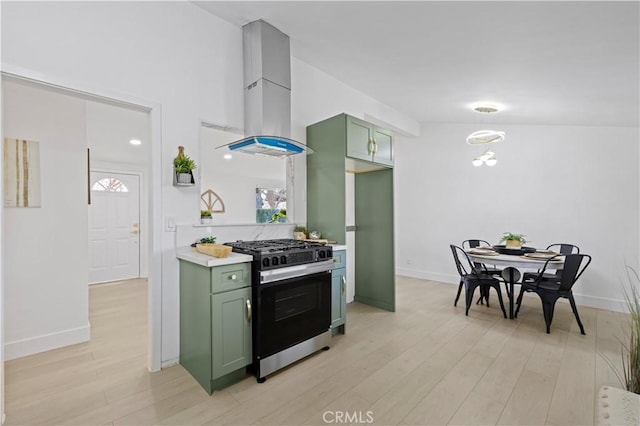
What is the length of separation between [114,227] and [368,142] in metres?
5.09

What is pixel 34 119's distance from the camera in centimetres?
287

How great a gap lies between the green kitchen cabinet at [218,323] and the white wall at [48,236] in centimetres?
150

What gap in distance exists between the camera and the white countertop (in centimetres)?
215

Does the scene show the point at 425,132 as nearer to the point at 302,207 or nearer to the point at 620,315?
the point at 302,207

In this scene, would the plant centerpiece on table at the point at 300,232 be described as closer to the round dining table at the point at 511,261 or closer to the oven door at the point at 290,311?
the oven door at the point at 290,311

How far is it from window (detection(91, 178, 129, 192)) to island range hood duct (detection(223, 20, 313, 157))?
4.16 m

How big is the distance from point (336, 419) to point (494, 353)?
174 centimetres

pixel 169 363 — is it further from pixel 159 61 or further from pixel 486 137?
pixel 486 137

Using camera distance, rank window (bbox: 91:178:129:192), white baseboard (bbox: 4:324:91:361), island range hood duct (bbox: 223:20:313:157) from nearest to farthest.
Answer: white baseboard (bbox: 4:324:91:361) → island range hood duct (bbox: 223:20:313:157) → window (bbox: 91:178:129:192)

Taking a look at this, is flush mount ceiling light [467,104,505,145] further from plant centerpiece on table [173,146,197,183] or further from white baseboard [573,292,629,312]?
plant centerpiece on table [173,146,197,183]

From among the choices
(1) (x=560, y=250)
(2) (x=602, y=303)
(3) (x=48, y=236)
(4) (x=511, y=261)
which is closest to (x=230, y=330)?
(3) (x=48, y=236)

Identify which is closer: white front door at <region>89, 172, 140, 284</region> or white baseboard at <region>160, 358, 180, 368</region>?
white baseboard at <region>160, 358, 180, 368</region>

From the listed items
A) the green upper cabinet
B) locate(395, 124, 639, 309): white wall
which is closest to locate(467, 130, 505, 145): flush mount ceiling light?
the green upper cabinet

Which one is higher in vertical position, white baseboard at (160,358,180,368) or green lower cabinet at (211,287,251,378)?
green lower cabinet at (211,287,251,378)
